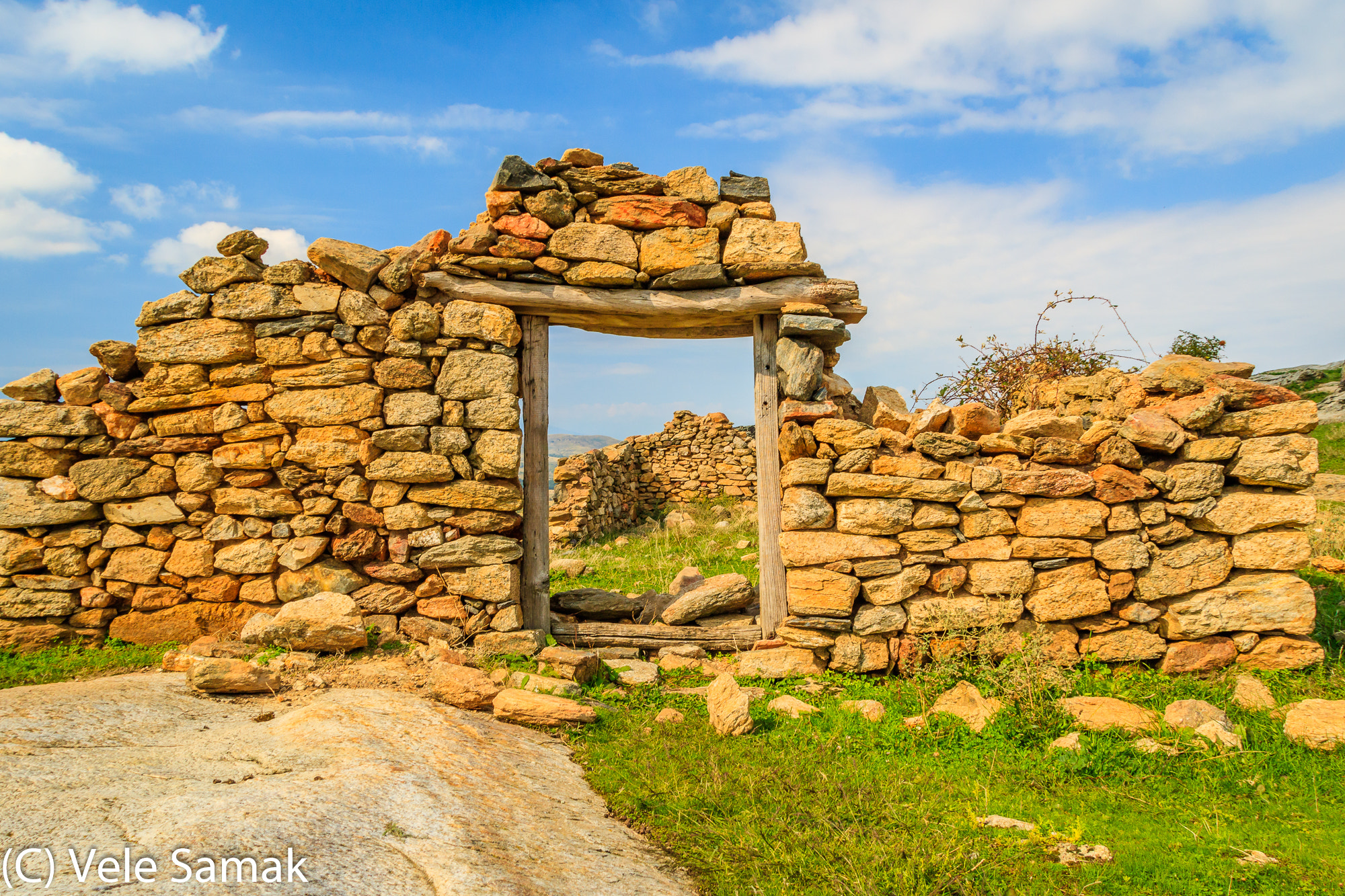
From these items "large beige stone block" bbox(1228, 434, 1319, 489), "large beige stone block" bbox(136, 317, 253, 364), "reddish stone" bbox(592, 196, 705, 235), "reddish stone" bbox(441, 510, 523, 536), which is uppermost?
"reddish stone" bbox(592, 196, 705, 235)

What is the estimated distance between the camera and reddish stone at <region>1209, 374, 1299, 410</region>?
4781mm

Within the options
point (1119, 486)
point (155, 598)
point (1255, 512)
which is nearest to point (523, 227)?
point (155, 598)

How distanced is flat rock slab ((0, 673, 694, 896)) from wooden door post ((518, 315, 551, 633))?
1472 mm

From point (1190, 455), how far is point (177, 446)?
712cm

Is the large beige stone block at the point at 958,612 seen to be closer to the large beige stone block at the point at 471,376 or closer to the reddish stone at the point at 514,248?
the large beige stone block at the point at 471,376

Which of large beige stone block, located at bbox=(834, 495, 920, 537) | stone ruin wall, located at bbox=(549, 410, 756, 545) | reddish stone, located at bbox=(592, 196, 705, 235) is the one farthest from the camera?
stone ruin wall, located at bbox=(549, 410, 756, 545)

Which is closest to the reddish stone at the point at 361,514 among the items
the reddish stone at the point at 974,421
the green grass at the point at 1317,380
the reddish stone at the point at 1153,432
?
the reddish stone at the point at 974,421

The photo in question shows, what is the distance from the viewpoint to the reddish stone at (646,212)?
530 centimetres

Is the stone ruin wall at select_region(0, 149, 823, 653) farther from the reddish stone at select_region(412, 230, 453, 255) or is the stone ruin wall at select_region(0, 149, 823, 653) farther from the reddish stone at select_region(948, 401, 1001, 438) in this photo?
the reddish stone at select_region(948, 401, 1001, 438)

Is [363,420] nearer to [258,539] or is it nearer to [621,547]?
[258,539]

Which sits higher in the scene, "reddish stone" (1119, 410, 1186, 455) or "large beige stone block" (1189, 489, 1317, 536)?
"reddish stone" (1119, 410, 1186, 455)

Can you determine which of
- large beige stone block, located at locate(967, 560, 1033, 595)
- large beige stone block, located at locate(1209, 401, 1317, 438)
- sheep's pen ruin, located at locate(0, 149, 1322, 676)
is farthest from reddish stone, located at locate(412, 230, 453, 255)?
large beige stone block, located at locate(1209, 401, 1317, 438)

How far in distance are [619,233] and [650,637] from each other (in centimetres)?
314

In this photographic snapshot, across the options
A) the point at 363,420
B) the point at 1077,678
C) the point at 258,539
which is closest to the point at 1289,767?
the point at 1077,678
